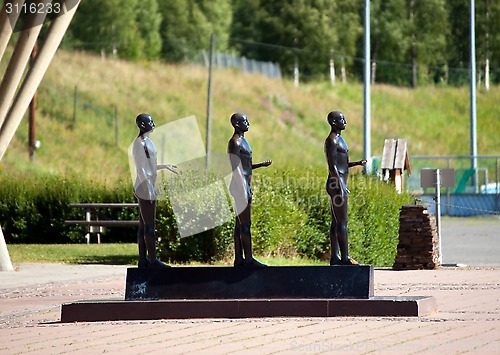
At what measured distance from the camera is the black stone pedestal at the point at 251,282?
13.1 metres

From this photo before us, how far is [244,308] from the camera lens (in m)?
13.3

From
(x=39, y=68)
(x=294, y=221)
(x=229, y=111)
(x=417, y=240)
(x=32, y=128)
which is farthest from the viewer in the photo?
(x=229, y=111)

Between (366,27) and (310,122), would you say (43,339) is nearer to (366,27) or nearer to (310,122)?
(366,27)

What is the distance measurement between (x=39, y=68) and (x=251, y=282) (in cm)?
1066

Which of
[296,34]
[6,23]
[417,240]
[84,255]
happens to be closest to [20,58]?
[6,23]

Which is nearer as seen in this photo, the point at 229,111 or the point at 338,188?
the point at 338,188

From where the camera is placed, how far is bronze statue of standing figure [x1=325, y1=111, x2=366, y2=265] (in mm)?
13516

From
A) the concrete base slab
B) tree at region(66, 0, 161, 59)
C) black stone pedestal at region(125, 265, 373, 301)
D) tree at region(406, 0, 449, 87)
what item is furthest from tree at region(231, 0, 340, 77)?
the concrete base slab

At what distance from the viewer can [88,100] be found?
7044 cm

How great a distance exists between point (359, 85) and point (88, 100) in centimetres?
2798

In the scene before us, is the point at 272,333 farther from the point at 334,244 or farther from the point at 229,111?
the point at 229,111

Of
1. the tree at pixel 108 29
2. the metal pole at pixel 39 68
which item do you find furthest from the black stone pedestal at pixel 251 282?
the tree at pixel 108 29

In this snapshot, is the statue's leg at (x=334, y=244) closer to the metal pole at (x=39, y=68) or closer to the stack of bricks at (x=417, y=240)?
the stack of bricks at (x=417, y=240)

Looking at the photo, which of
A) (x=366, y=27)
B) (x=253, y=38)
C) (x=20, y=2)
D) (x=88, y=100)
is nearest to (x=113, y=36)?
(x=253, y=38)
